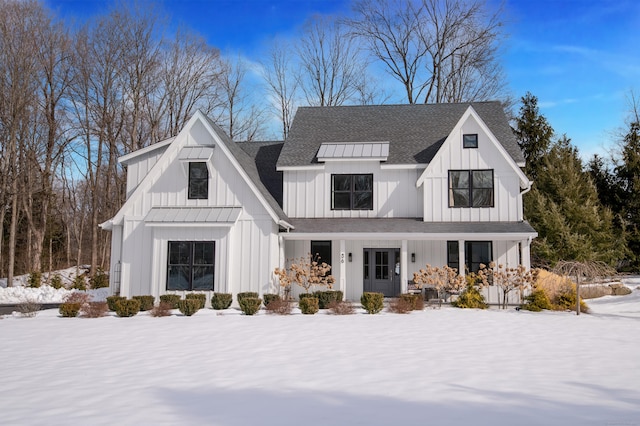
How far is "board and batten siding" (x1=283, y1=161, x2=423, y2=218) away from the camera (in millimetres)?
20531

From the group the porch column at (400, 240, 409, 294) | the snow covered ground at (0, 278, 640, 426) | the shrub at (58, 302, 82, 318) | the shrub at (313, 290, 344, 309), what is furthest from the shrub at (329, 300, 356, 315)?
the shrub at (58, 302, 82, 318)

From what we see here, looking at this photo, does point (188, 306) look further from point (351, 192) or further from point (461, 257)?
point (461, 257)

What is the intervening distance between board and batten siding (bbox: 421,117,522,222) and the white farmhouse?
0.04 m

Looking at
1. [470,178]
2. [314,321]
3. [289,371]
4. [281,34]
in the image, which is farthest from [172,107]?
[289,371]

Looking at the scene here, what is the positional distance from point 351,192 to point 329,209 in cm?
108

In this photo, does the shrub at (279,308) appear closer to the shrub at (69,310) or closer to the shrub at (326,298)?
the shrub at (326,298)

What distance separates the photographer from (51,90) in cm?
3097

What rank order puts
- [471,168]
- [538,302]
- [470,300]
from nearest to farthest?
[538,302] → [470,300] → [471,168]

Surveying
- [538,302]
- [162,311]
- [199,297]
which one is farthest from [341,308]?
[538,302]

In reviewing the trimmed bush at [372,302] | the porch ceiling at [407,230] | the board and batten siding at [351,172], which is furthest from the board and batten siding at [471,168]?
the trimmed bush at [372,302]

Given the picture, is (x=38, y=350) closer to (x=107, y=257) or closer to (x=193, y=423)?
(x=193, y=423)

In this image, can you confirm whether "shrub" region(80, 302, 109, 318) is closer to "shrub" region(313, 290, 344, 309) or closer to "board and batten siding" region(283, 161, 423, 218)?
"shrub" region(313, 290, 344, 309)

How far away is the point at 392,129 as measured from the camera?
22.6 meters

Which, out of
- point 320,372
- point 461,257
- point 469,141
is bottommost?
point 320,372
